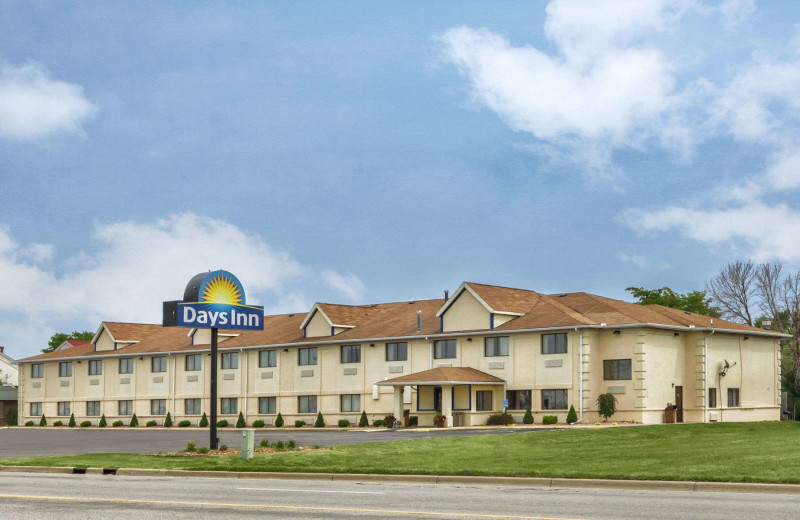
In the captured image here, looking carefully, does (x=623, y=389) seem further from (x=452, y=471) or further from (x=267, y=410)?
(x=452, y=471)

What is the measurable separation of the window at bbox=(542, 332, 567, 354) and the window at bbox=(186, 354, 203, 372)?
1055 inches

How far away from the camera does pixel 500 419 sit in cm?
5300

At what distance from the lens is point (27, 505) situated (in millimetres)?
16406

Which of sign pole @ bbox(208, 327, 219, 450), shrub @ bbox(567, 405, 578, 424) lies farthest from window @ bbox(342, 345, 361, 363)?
sign pole @ bbox(208, 327, 219, 450)

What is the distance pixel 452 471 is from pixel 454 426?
31042 mm

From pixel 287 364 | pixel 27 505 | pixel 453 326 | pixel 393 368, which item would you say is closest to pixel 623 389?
pixel 453 326

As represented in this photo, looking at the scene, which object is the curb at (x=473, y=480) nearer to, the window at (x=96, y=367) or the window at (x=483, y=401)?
the window at (x=483, y=401)

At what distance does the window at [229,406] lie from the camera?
6744 cm

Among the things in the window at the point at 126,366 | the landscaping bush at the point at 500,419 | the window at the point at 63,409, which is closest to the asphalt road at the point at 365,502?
the landscaping bush at the point at 500,419

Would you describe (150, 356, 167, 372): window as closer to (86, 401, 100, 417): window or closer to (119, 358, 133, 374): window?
(119, 358, 133, 374): window

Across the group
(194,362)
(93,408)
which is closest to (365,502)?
(194,362)

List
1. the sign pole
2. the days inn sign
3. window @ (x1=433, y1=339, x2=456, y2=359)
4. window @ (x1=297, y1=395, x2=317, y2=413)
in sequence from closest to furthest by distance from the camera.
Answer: the sign pole → the days inn sign → window @ (x1=433, y1=339, x2=456, y2=359) → window @ (x1=297, y1=395, x2=317, y2=413)

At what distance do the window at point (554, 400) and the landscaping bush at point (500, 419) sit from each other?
196 cm

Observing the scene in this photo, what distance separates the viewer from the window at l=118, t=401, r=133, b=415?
73.5m
